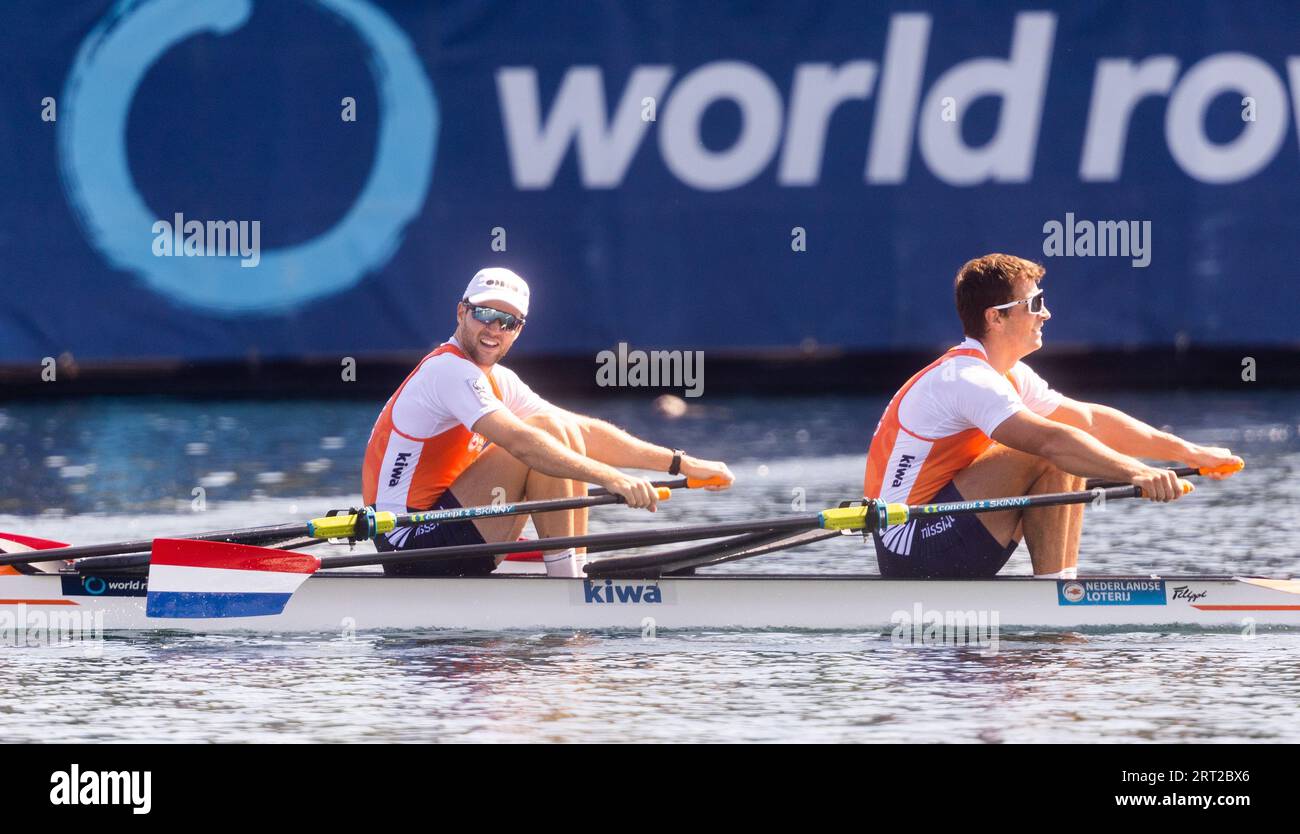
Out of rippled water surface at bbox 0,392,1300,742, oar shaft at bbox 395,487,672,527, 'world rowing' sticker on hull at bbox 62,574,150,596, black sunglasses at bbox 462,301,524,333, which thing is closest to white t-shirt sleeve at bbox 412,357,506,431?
black sunglasses at bbox 462,301,524,333

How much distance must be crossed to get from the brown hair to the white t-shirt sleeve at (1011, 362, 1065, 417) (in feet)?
1.30

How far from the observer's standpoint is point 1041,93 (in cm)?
2042

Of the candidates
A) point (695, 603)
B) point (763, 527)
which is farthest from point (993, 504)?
point (695, 603)

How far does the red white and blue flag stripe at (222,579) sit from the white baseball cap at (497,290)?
4.40ft

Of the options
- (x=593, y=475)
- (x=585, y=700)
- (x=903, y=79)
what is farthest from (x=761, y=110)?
(x=585, y=700)

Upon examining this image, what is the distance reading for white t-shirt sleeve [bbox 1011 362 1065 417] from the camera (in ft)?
31.4

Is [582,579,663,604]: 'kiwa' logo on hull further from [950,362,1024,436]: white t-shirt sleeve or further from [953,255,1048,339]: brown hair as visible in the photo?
[953,255,1048,339]: brown hair

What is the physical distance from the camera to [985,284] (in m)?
9.19

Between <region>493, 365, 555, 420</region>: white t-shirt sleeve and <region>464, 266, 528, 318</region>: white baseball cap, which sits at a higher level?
<region>464, 266, 528, 318</region>: white baseball cap

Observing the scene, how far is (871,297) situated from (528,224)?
10.9ft
